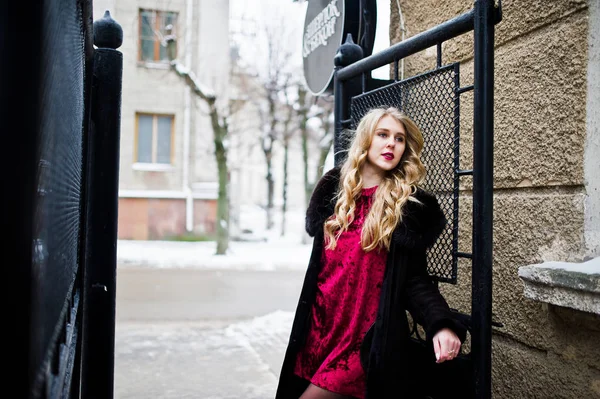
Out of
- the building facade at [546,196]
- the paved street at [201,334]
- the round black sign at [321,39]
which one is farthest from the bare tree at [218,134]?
the building facade at [546,196]

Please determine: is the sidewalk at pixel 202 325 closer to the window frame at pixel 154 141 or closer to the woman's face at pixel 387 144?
the woman's face at pixel 387 144

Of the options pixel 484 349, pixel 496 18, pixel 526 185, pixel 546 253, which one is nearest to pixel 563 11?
pixel 496 18

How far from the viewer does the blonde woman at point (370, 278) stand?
227 cm

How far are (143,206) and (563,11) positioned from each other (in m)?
20.0

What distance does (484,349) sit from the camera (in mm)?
2145

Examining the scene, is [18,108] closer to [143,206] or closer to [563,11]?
[563,11]

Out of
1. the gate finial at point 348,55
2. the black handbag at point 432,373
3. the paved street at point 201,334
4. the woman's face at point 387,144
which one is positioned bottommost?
the paved street at point 201,334

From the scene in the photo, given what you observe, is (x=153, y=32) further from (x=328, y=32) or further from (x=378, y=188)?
(x=378, y=188)

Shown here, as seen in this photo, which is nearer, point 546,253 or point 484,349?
point 484,349

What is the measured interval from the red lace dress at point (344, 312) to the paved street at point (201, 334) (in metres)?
2.49

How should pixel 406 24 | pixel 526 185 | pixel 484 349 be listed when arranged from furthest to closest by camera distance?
1. pixel 406 24
2. pixel 526 185
3. pixel 484 349

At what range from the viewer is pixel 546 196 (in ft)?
8.63

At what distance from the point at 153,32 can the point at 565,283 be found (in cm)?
2045

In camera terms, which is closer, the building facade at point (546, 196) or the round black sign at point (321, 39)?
the building facade at point (546, 196)
